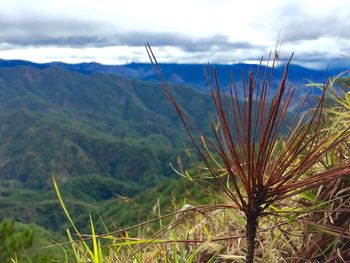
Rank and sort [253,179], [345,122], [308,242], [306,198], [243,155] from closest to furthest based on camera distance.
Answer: [253,179] < [243,155] < [308,242] < [306,198] < [345,122]

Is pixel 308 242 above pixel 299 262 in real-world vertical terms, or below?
above

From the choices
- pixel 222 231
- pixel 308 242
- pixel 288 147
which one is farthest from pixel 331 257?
pixel 222 231

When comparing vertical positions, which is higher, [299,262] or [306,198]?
[306,198]

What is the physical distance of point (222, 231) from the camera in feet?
9.58

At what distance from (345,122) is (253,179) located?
1009mm

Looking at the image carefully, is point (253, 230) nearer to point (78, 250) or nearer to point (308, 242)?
point (308, 242)

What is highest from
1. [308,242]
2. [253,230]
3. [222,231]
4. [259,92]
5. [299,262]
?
[259,92]

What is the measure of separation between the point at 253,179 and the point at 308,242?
57 cm

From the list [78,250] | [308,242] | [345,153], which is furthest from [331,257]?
[78,250]

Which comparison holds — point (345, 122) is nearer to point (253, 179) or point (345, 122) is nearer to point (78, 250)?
point (253, 179)

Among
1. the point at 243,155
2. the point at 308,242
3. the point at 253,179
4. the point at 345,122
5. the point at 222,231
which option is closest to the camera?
the point at 253,179

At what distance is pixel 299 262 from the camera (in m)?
2.13

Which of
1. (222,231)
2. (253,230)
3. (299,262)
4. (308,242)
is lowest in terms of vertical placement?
(222,231)

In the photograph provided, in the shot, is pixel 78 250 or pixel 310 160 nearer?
pixel 310 160
